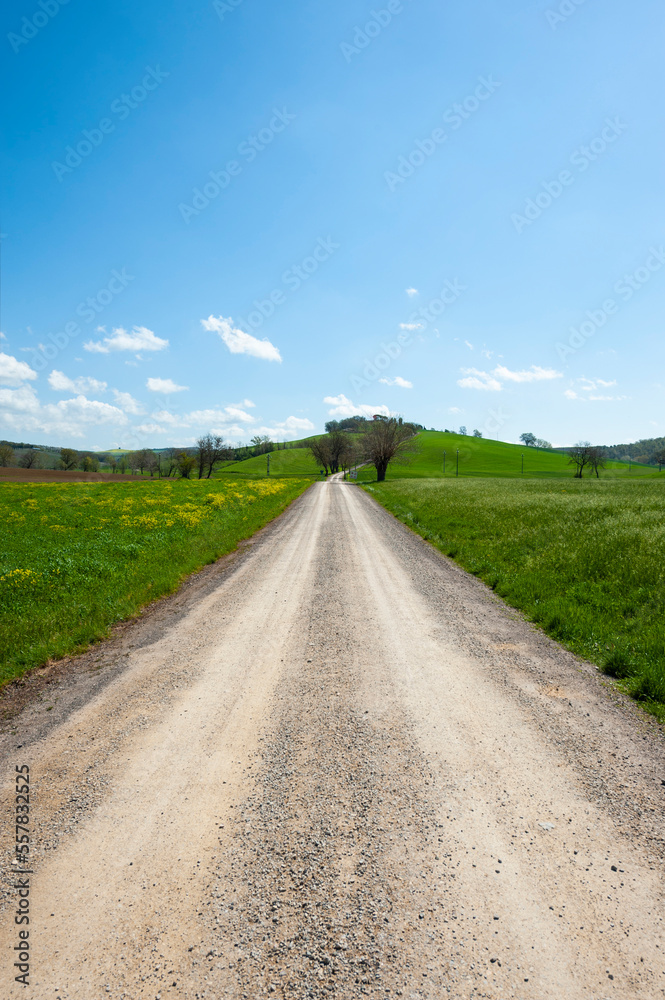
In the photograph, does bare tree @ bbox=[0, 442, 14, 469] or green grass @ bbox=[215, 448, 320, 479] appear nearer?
bare tree @ bbox=[0, 442, 14, 469]

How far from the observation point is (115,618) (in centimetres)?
944

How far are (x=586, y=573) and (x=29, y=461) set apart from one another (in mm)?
Answer: 159469

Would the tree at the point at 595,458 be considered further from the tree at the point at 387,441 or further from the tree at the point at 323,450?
the tree at the point at 323,450

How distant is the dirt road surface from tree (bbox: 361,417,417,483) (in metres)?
59.0

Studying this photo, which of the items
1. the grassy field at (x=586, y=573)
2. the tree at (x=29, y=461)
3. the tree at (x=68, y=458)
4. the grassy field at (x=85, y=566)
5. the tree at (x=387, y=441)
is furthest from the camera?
the tree at (x=29, y=461)

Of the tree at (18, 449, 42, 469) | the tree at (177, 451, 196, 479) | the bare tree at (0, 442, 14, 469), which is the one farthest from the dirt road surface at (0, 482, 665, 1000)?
the tree at (18, 449, 42, 469)

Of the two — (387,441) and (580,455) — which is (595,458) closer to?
(580,455)

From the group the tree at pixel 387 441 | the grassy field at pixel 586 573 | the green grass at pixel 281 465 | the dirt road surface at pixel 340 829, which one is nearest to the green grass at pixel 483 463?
the green grass at pixel 281 465

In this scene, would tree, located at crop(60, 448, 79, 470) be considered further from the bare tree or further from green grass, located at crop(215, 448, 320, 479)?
green grass, located at crop(215, 448, 320, 479)

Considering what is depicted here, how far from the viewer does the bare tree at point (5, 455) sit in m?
125

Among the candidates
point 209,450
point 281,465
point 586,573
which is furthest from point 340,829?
point 281,465

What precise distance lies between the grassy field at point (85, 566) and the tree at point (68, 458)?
396ft

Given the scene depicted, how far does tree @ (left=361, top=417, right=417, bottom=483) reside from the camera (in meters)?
65.5

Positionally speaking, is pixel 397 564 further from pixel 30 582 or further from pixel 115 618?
pixel 30 582
